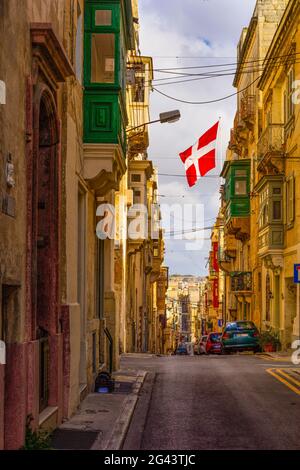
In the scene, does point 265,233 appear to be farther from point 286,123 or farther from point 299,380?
point 299,380

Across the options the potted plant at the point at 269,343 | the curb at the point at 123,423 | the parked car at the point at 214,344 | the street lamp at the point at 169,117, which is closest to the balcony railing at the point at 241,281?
the parked car at the point at 214,344

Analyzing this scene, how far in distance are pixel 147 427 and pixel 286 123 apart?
23243mm

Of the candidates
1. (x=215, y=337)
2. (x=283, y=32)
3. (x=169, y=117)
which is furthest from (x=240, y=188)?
(x=169, y=117)

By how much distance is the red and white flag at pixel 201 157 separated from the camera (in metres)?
28.5

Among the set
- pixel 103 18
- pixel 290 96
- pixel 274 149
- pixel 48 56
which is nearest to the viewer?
pixel 48 56

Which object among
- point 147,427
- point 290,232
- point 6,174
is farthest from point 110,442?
point 290,232

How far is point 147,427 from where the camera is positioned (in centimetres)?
1272

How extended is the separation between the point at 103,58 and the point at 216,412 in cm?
860

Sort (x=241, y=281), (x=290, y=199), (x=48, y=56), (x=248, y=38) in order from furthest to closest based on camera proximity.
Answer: (x=241, y=281) < (x=248, y=38) < (x=290, y=199) < (x=48, y=56)

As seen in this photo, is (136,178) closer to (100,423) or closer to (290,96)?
(290,96)

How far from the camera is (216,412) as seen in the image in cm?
→ 1416

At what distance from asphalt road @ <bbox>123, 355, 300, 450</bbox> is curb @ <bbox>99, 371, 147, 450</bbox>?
12 centimetres

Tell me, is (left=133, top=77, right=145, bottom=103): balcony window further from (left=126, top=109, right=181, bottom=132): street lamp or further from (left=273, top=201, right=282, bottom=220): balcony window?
(left=126, top=109, right=181, bottom=132): street lamp

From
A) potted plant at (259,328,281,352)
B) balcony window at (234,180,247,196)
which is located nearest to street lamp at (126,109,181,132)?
potted plant at (259,328,281,352)
